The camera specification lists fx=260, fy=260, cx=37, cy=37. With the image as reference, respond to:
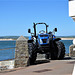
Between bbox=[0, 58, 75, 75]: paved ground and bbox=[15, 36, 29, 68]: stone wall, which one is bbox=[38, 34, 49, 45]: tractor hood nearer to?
bbox=[15, 36, 29, 68]: stone wall

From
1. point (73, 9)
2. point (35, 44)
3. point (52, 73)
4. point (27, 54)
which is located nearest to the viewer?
point (73, 9)

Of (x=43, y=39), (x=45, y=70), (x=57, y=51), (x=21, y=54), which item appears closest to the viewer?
(x=45, y=70)

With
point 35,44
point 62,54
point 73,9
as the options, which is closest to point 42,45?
point 35,44

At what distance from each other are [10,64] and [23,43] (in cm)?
157

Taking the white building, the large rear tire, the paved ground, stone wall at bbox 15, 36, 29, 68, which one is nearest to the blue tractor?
the large rear tire

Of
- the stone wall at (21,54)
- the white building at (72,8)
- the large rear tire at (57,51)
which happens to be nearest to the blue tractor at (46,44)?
the large rear tire at (57,51)

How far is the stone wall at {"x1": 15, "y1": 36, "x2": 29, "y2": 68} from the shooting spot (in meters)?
13.7

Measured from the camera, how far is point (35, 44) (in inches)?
634

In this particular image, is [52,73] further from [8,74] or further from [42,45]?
[42,45]

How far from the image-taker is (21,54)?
45.6 ft

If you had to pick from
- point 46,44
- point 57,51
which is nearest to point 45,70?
point 46,44

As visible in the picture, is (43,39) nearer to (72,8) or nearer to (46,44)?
(46,44)

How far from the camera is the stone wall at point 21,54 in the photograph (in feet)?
45.0

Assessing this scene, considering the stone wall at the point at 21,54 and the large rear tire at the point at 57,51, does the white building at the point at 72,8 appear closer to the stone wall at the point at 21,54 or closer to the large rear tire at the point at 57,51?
the stone wall at the point at 21,54
